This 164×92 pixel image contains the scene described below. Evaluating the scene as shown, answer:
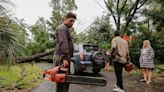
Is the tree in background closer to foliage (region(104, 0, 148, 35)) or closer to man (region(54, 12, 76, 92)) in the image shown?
man (region(54, 12, 76, 92))

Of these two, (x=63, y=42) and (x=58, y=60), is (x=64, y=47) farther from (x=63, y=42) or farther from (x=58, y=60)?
(x=58, y=60)

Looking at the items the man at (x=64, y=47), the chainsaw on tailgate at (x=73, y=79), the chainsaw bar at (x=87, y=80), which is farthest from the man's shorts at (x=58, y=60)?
the chainsaw bar at (x=87, y=80)

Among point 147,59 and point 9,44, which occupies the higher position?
point 9,44

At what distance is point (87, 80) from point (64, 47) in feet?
3.21

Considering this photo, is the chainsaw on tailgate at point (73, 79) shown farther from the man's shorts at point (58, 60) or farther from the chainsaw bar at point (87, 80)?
the man's shorts at point (58, 60)

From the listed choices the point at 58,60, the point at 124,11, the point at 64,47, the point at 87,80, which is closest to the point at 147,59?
the point at 58,60

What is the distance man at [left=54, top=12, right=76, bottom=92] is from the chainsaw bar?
0.41 metres

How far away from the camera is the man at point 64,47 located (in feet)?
21.8

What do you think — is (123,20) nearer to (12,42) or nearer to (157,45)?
(157,45)

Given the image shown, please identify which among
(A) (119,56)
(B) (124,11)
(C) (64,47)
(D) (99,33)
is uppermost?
(B) (124,11)

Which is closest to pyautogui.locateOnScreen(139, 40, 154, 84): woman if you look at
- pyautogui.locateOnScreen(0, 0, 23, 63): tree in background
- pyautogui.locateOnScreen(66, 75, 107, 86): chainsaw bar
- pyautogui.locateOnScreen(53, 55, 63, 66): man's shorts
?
pyautogui.locateOnScreen(0, 0, 23, 63): tree in background

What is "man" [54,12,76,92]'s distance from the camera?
666cm

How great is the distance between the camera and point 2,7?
790cm

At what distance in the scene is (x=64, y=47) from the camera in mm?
6676
